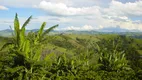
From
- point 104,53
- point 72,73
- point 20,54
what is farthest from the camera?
point 104,53

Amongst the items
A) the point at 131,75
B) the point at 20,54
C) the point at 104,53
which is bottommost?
the point at 131,75

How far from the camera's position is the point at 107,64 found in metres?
48.5

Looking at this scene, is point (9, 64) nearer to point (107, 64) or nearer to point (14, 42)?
point (14, 42)

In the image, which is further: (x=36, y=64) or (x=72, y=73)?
(x=72, y=73)

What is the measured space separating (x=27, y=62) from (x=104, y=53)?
94.0ft

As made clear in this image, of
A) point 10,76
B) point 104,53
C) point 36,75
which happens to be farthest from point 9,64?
point 104,53

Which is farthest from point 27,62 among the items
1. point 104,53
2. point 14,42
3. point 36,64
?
point 104,53

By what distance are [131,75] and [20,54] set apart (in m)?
33.6

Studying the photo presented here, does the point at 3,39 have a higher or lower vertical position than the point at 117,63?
higher

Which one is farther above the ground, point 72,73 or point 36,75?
point 36,75

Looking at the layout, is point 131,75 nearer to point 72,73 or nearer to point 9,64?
point 72,73

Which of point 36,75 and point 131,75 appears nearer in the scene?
point 36,75

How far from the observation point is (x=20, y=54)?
63.3 feet

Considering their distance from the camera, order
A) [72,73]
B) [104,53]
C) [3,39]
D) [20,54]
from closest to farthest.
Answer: [20,54] < [3,39] < [72,73] < [104,53]
